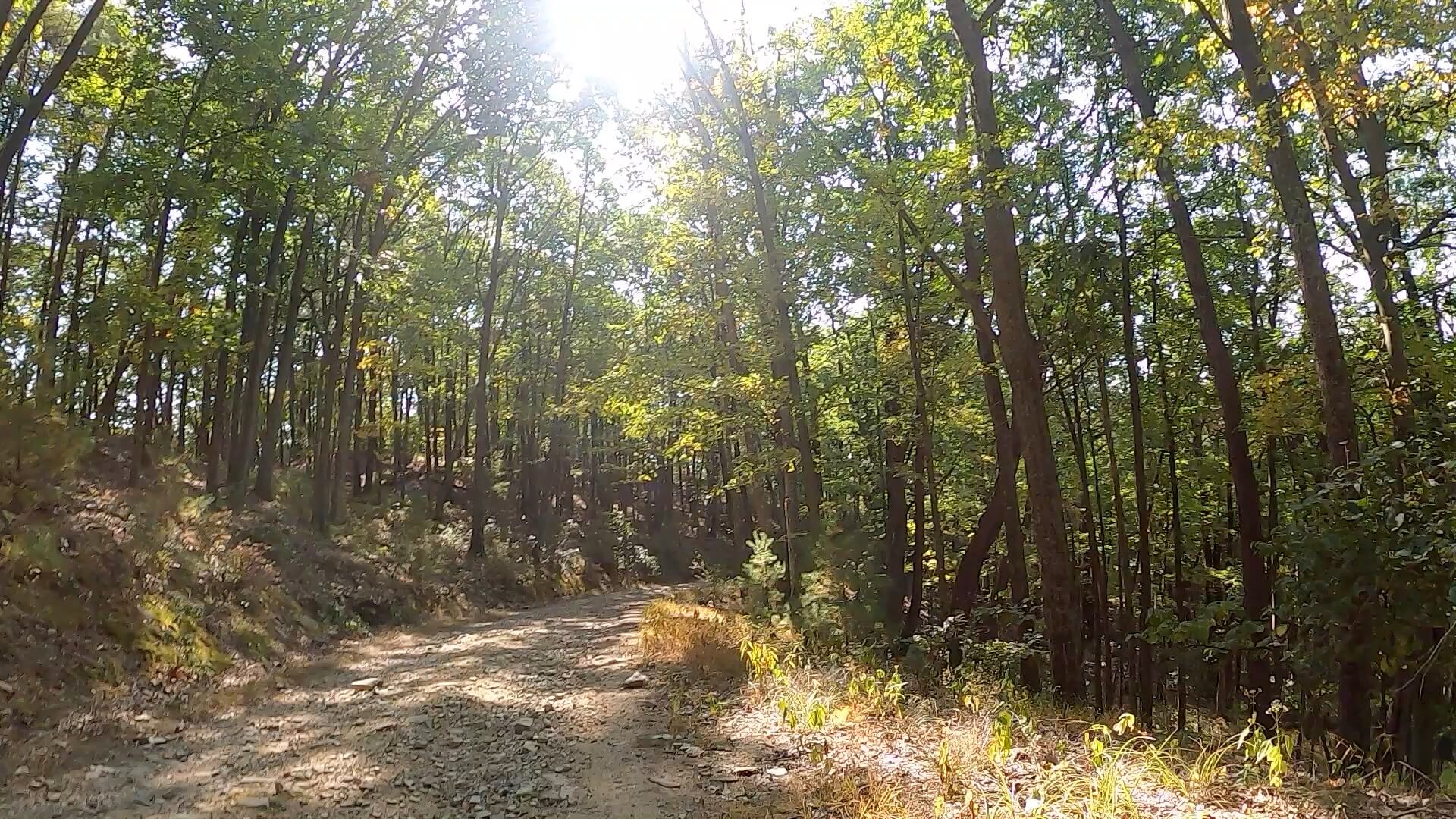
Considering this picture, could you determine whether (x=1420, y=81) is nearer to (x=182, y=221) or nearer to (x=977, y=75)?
(x=977, y=75)

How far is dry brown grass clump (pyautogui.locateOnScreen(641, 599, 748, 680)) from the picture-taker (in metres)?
8.62

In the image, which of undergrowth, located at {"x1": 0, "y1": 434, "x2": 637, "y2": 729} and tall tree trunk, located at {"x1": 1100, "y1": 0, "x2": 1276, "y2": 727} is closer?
undergrowth, located at {"x1": 0, "y1": 434, "x2": 637, "y2": 729}

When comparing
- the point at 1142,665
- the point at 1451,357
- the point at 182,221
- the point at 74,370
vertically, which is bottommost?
the point at 1142,665

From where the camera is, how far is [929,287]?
14.2m

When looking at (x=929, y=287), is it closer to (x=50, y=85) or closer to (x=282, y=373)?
(x=50, y=85)

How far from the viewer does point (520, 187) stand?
24.4 meters

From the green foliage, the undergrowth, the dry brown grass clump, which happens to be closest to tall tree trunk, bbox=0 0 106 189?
the undergrowth

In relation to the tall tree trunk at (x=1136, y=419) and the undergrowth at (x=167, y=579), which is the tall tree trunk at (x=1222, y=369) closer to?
the tall tree trunk at (x=1136, y=419)

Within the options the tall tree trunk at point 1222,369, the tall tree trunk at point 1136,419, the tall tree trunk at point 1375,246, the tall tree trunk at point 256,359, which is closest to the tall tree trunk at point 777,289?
the tall tree trunk at point 1136,419

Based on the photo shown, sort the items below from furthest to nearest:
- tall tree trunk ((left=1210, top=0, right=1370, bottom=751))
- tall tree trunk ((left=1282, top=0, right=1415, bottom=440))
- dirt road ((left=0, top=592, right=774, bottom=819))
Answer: tall tree trunk ((left=1210, top=0, right=1370, bottom=751))
tall tree trunk ((left=1282, top=0, right=1415, bottom=440))
dirt road ((left=0, top=592, right=774, bottom=819))

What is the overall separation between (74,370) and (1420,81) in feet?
46.6

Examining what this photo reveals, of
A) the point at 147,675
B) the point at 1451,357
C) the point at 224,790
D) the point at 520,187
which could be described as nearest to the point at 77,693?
the point at 147,675

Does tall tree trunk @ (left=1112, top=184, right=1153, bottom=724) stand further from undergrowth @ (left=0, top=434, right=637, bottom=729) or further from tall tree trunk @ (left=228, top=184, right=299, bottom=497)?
tall tree trunk @ (left=228, top=184, right=299, bottom=497)

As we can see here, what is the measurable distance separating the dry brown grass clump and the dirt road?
417 mm
